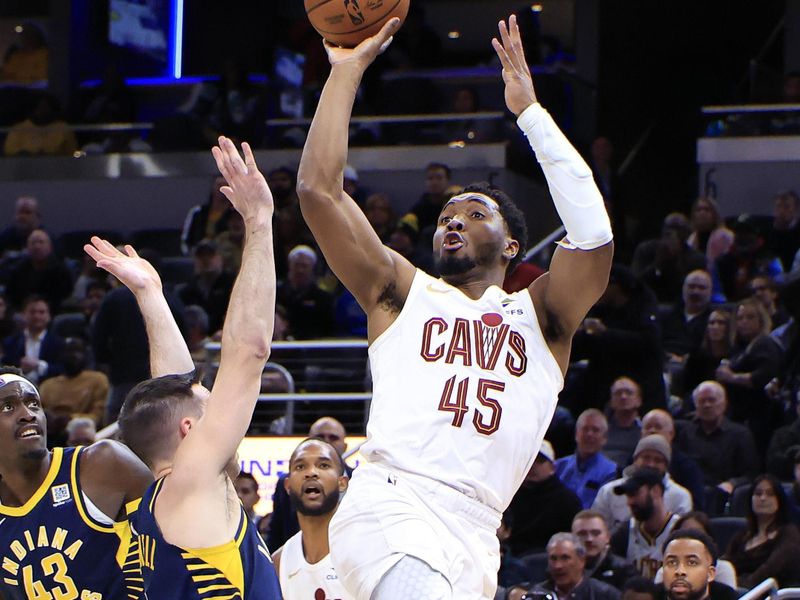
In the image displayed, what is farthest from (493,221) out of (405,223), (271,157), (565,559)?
(271,157)

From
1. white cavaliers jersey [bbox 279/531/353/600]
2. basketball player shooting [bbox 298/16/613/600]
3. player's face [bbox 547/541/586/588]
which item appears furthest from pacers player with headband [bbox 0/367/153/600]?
player's face [bbox 547/541/586/588]

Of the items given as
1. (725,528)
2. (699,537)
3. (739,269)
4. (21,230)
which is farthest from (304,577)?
(21,230)

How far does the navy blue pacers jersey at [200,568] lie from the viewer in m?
4.06

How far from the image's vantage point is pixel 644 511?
8938 millimetres

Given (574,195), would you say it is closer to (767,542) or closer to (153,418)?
(153,418)

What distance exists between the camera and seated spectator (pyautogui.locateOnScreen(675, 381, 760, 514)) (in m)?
10.0

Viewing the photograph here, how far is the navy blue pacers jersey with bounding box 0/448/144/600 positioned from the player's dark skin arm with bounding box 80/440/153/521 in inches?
1.9

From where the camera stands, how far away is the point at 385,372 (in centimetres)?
489

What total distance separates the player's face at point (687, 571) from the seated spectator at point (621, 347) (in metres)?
2.76

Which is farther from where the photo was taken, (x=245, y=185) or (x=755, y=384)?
(x=755, y=384)

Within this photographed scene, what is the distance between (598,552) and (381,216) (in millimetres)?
5366

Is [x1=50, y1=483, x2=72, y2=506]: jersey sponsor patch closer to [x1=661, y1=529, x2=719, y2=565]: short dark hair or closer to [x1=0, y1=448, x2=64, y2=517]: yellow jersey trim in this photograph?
[x1=0, y1=448, x2=64, y2=517]: yellow jersey trim

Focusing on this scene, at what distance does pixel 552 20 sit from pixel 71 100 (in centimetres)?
689

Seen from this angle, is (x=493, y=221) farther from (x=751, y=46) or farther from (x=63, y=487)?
(x=751, y=46)
